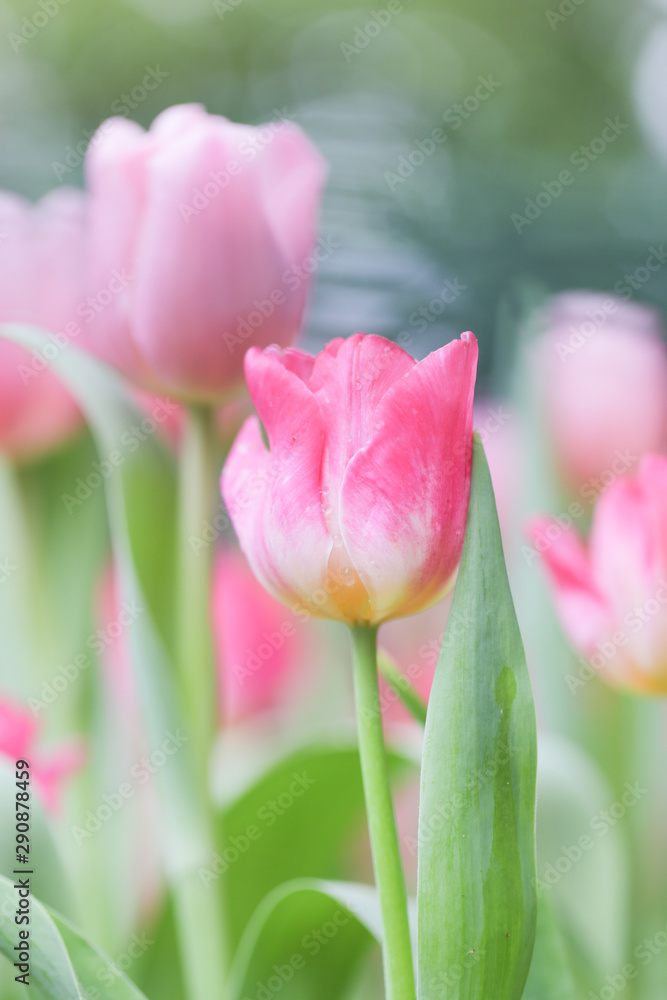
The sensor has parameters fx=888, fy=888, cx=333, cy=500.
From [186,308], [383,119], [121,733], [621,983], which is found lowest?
[621,983]

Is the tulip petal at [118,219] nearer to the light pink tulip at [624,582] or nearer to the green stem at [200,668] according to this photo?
the green stem at [200,668]

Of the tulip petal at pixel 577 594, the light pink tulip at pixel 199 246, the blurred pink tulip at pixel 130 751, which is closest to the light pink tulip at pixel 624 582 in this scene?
the tulip petal at pixel 577 594

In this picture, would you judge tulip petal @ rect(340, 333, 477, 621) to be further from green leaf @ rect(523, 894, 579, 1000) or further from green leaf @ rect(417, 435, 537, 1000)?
green leaf @ rect(523, 894, 579, 1000)

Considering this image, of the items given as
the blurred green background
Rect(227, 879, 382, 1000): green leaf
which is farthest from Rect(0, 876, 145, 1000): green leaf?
the blurred green background

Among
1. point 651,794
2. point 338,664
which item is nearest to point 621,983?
point 651,794

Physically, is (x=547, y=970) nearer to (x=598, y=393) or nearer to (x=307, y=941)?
(x=307, y=941)

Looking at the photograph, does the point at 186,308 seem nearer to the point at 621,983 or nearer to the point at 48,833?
the point at 48,833
